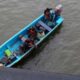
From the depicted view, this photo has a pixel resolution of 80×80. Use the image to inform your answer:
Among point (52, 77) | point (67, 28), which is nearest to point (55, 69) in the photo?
point (67, 28)

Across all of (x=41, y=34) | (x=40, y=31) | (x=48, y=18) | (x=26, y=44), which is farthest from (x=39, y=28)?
(x=26, y=44)

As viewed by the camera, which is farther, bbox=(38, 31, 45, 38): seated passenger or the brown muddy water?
bbox=(38, 31, 45, 38): seated passenger

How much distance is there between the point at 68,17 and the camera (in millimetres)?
16781

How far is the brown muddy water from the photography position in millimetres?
12295

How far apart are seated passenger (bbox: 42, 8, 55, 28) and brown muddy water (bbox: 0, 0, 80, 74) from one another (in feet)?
2.74

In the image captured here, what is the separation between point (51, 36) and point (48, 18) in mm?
1349

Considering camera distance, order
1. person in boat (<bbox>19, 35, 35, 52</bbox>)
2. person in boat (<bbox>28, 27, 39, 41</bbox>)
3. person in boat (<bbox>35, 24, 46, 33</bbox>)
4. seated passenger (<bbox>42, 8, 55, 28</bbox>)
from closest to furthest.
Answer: person in boat (<bbox>19, 35, 35, 52</bbox>) → person in boat (<bbox>28, 27, 39, 41</bbox>) → person in boat (<bbox>35, 24, 46, 33</bbox>) → seated passenger (<bbox>42, 8, 55, 28</bbox>)

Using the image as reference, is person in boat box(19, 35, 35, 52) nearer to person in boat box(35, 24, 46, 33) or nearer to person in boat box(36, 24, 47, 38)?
person in boat box(36, 24, 47, 38)

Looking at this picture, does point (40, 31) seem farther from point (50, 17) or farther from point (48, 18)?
point (50, 17)

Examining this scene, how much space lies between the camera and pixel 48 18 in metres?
15.4

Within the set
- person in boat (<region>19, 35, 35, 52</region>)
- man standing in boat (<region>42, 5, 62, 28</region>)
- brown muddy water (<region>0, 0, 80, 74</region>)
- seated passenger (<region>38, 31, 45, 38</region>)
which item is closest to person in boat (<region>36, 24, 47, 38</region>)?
seated passenger (<region>38, 31, 45, 38</region>)

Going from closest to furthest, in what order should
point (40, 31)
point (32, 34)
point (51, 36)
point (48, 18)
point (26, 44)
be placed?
point (26, 44) → point (32, 34) → point (40, 31) → point (51, 36) → point (48, 18)

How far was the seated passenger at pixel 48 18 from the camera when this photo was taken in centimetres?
1526

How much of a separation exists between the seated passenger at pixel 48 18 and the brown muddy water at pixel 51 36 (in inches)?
32.9
